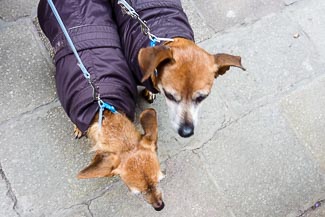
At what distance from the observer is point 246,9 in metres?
4.91

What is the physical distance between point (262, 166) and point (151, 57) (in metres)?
1.63

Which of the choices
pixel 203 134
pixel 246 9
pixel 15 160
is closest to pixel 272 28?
pixel 246 9

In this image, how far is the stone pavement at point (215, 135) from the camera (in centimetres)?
397

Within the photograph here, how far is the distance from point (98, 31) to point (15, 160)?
1.34 m

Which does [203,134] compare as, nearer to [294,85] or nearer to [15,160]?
[294,85]

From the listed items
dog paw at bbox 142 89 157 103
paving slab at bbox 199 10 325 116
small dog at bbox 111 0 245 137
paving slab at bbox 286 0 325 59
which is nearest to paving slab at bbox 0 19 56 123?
dog paw at bbox 142 89 157 103

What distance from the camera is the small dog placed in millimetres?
3434

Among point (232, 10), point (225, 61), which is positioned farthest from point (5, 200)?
point (232, 10)

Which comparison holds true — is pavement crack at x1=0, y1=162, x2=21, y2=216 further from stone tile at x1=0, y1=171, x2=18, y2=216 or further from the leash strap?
the leash strap

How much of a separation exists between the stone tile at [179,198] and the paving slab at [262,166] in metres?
0.10

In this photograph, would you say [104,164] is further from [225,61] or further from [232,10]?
[232,10]

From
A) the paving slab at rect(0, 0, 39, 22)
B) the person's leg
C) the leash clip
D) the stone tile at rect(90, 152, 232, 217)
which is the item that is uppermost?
the leash clip

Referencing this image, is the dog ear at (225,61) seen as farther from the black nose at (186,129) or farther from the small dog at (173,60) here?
the black nose at (186,129)

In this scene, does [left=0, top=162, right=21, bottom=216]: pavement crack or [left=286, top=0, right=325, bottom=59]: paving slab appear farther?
[left=286, top=0, right=325, bottom=59]: paving slab
